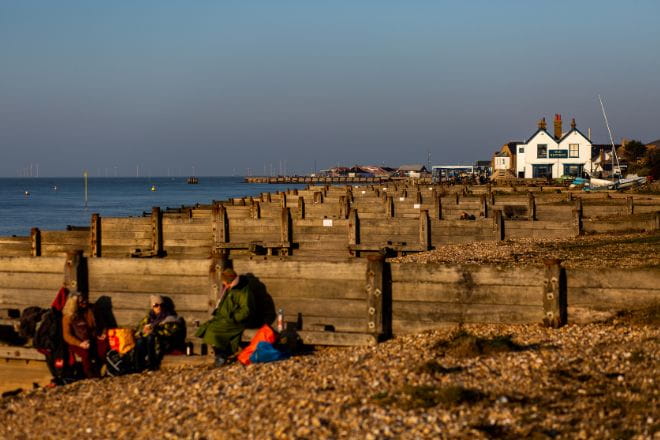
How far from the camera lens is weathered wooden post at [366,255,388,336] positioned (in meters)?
12.4

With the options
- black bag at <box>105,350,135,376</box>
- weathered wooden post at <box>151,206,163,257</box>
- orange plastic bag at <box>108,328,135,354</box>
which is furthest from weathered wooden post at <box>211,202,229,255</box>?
black bag at <box>105,350,135,376</box>

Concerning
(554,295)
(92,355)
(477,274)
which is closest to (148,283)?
(92,355)

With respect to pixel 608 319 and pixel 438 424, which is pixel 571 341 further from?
pixel 438 424

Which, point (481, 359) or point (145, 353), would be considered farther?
point (145, 353)

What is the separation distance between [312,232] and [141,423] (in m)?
13.7

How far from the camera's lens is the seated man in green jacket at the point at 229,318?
12258 millimetres

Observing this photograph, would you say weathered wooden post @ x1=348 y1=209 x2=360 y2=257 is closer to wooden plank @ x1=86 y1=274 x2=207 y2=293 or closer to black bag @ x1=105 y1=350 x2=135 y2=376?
wooden plank @ x1=86 y1=274 x2=207 y2=293

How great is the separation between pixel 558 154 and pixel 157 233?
97973 mm

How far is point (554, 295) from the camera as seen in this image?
12.1 m

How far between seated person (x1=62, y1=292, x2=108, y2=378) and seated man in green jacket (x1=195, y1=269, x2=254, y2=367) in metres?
1.52

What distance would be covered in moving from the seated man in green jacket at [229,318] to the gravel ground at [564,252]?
8250mm

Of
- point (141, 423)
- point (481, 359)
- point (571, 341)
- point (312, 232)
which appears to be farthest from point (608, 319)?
point (312, 232)

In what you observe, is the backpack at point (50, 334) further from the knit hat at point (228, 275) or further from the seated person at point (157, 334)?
the knit hat at point (228, 275)

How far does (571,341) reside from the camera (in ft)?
37.2
